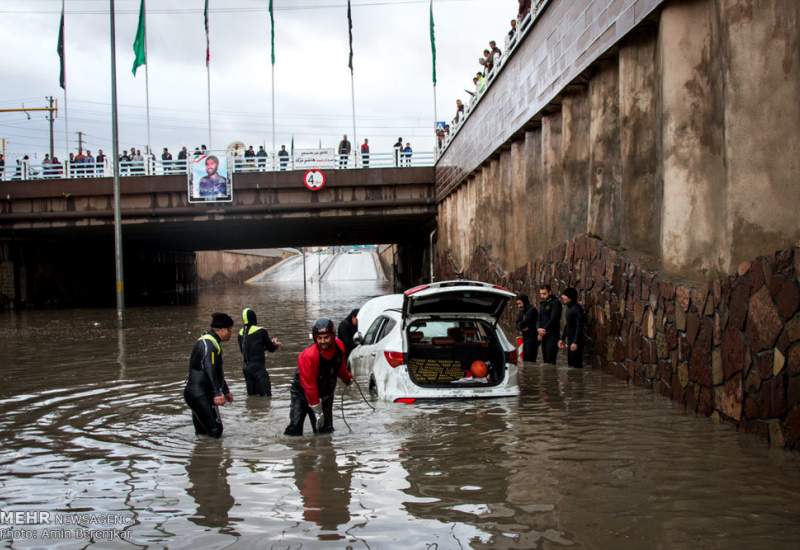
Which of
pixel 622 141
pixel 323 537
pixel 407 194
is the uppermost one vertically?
pixel 407 194

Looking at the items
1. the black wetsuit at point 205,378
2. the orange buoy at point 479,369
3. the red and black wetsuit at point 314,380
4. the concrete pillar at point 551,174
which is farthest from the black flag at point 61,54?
the red and black wetsuit at point 314,380

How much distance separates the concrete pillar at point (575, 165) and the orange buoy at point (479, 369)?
569 centimetres

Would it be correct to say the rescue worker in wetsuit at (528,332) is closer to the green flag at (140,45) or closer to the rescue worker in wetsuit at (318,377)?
the rescue worker in wetsuit at (318,377)

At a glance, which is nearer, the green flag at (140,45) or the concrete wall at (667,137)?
the concrete wall at (667,137)

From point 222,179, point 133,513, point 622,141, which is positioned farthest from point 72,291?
point 133,513

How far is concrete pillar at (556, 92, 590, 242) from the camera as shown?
16.0 m

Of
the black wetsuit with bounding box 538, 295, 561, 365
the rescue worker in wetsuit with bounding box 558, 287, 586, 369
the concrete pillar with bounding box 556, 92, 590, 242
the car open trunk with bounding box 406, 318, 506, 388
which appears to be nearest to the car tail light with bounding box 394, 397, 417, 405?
the car open trunk with bounding box 406, 318, 506, 388

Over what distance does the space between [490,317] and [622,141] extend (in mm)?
4169

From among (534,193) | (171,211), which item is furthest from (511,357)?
(171,211)

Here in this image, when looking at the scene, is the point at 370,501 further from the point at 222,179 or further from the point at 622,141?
the point at 222,179

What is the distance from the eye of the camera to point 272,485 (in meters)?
7.02

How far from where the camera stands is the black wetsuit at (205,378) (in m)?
8.48

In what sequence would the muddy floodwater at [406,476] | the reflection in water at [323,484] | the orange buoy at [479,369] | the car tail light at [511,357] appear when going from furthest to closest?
1. the orange buoy at [479,369]
2. the car tail light at [511,357]
3. the reflection in water at [323,484]
4. the muddy floodwater at [406,476]

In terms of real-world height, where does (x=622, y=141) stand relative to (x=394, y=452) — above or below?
above
